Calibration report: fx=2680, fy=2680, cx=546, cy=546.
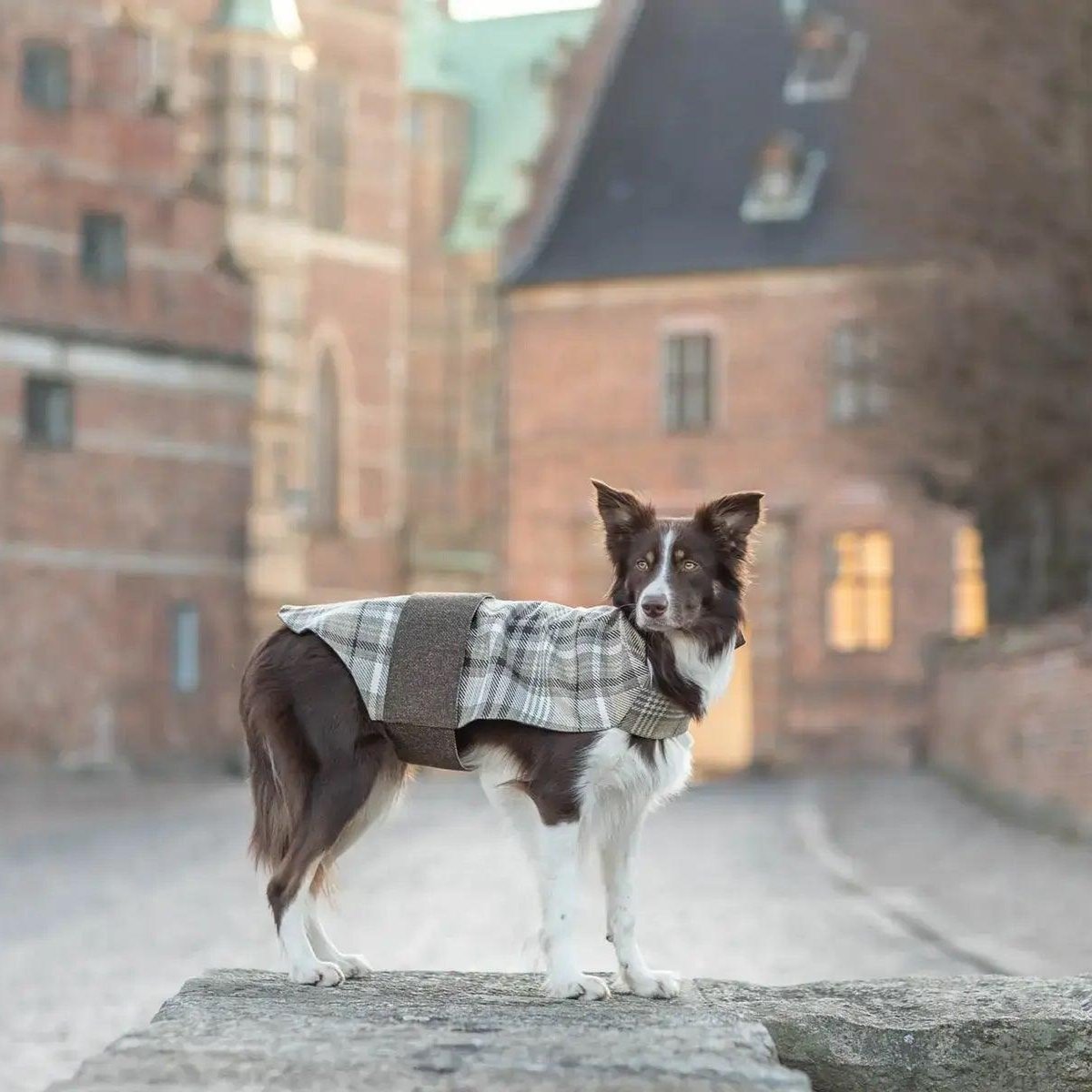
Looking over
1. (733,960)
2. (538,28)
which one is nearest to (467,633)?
(733,960)

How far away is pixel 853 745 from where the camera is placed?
144ft

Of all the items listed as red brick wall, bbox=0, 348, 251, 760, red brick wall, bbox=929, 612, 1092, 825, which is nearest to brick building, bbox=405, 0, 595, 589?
red brick wall, bbox=0, 348, 251, 760

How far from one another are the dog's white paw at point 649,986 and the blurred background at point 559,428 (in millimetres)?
3598

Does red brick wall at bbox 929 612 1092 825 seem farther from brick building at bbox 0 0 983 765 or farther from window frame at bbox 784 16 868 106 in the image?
window frame at bbox 784 16 868 106

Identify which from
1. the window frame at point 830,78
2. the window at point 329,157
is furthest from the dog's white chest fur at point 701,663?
the window at point 329,157

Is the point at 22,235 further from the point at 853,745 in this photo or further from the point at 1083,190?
the point at 1083,190

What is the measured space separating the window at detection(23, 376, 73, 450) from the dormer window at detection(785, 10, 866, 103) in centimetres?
1400

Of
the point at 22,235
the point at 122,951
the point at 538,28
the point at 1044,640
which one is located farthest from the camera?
the point at 538,28

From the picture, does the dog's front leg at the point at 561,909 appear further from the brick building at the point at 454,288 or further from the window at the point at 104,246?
the brick building at the point at 454,288

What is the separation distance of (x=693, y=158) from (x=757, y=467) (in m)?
5.91

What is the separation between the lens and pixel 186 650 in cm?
4344

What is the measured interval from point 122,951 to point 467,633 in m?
8.02

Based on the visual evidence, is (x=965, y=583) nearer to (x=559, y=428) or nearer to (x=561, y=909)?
(x=559, y=428)

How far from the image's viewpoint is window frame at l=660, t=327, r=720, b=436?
4512 centimetres
